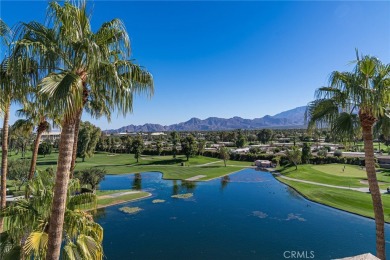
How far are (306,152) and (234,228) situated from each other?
49.1 meters

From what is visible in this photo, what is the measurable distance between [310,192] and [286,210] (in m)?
11.1

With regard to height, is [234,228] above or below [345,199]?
below

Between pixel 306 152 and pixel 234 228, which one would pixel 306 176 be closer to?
pixel 306 152

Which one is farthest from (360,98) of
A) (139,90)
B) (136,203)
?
→ (136,203)

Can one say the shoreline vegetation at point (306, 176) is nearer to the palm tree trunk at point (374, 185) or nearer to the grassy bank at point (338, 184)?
the grassy bank at point (338, 184)

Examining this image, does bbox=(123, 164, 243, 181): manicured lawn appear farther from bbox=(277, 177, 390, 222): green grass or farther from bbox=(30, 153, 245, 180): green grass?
bbox=(277, 177, 390, 222): green grass

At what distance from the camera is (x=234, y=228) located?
98.1 feet

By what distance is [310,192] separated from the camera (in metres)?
45.2

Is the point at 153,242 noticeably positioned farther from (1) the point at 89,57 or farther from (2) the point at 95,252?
(1) the point at 89,57

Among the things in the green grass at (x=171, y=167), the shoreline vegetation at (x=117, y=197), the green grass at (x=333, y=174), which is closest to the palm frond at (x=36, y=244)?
the shoreline vegetation at (x=117, y=197)

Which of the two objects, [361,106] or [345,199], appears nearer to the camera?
[361,106]

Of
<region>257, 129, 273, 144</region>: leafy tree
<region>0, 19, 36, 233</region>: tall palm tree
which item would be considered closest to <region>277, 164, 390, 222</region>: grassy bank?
<region>0, 19, 36, 233</region>: tall palm tree

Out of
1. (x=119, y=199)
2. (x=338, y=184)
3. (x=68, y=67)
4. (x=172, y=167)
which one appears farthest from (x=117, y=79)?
(x=172, y=167)

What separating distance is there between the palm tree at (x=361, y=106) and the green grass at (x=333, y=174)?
44019 millimetres
